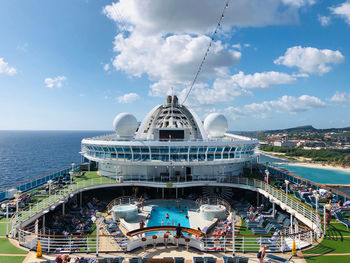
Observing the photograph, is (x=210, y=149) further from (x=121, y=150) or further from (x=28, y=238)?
(x=28, y=238)

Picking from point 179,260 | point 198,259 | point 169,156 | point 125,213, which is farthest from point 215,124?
point 179,260

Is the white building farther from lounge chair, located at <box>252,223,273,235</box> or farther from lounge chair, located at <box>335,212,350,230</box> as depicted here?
lounge chair, located at <box>335,212,350,230</box>

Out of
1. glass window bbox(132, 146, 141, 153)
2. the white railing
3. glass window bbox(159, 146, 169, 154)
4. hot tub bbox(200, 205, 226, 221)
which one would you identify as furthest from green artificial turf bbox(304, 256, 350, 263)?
glass window bbox(132, 146, 141, 153)

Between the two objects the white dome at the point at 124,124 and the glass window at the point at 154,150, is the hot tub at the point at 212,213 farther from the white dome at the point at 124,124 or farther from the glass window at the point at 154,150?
the white dome at the point at 124,124

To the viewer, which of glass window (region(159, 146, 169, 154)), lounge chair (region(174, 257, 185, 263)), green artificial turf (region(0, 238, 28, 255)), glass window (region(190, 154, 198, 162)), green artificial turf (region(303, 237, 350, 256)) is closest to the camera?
lounge chair (region(174, 257, 185, 263))

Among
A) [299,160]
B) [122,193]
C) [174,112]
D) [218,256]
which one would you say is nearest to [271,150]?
[299,160]

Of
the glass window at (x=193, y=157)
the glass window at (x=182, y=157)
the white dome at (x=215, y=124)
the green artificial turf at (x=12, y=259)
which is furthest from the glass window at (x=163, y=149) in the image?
the green artificial turf at (x=12, y=259)
